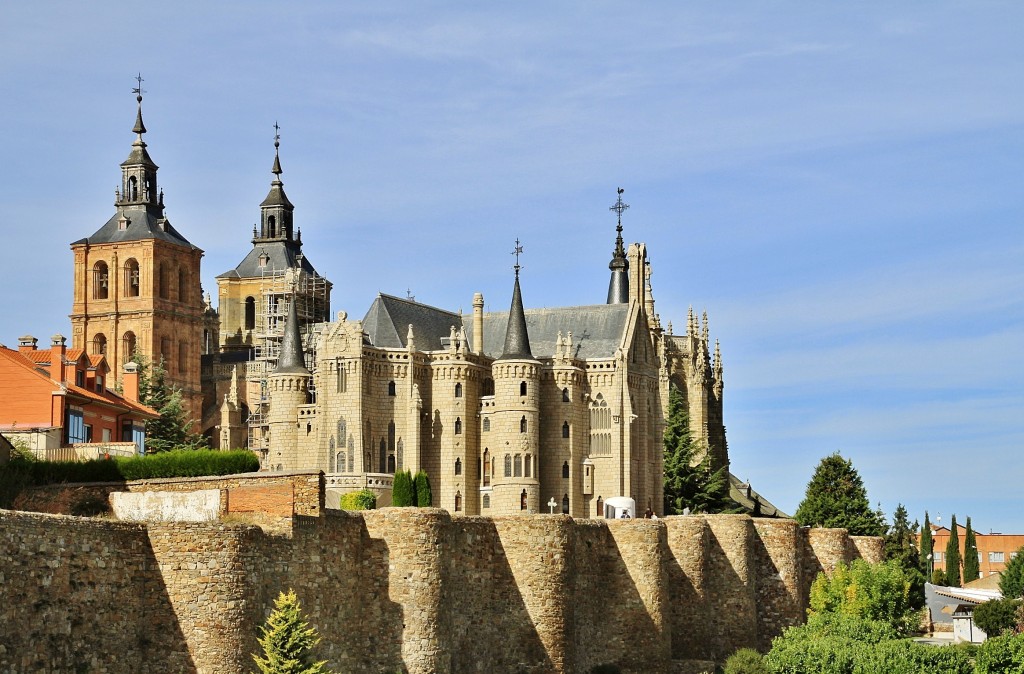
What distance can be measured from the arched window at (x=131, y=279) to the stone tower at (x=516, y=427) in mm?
47250

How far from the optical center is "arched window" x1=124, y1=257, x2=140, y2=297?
444 ft

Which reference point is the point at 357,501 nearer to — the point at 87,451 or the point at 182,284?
the point at 87,451

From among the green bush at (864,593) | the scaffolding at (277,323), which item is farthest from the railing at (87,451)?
the scaffolding at (277,323)

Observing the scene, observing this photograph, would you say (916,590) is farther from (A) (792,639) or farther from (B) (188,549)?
(B) (188,549)

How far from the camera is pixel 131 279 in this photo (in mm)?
135500

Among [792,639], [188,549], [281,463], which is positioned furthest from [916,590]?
[188,549]

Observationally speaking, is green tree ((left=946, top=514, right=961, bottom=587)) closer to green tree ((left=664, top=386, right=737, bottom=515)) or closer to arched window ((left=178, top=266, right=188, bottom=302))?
green tree ((left=664, top=386, right=737, bottom=515))

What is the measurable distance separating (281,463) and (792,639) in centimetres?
4743

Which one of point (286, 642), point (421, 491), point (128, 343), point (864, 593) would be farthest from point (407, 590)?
point (128, 343)

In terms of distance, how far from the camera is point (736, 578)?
5581cm

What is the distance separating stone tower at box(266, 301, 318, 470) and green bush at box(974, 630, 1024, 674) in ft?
161

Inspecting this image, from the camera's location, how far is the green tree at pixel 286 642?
33.9m

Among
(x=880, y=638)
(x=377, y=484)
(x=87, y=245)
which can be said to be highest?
(x=87, y=245)

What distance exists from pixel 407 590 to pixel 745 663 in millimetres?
16802
